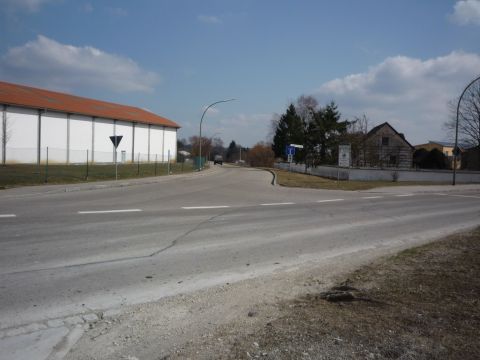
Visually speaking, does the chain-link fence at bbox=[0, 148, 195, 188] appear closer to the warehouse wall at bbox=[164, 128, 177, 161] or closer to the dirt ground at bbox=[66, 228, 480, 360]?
the warehouse wall at bbox=[164, 128, 177, 161]

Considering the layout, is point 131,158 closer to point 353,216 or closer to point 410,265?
point 353,216

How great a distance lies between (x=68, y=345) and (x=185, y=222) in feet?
24.3

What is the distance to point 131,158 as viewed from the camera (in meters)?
59.0

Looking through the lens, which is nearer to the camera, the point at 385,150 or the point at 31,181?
the point at 31,181

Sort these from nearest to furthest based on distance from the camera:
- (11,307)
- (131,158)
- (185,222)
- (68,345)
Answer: (68,345)
(11,307)
(185,222)
(131,158)

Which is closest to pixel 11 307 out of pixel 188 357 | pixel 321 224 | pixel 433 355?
pixel 188 357

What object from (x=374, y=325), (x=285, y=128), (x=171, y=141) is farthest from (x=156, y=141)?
(x=374, y=325)

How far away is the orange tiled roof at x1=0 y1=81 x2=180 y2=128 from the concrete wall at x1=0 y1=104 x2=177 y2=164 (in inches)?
27.1

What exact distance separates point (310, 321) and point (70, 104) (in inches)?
2160

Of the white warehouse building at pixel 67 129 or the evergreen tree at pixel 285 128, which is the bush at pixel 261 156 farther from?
the white warehouse building at pixel 67 129

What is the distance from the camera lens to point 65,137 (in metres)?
49.2

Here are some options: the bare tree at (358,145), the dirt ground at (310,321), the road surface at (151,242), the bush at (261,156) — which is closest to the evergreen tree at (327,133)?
the bare tree at (358,145)

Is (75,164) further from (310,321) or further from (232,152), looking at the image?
(232,152)

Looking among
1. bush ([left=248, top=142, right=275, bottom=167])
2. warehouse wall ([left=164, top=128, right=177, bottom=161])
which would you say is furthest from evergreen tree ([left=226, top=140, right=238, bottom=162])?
warehouse wall ([left=164, top=128, right=177, bottom=161])
